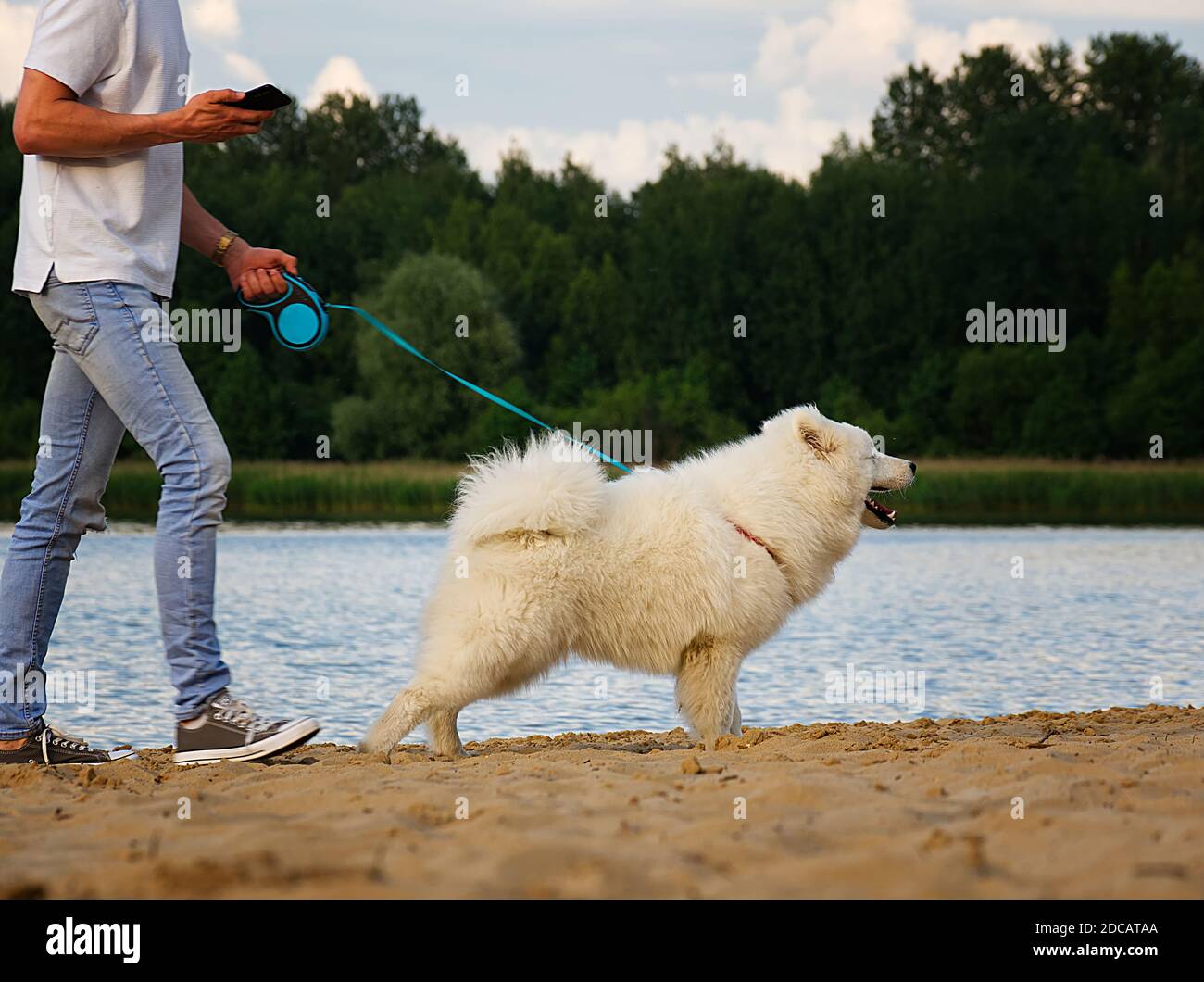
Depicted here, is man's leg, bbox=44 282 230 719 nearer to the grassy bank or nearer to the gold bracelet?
the gold bracelet

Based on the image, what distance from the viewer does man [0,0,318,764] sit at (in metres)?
3.88

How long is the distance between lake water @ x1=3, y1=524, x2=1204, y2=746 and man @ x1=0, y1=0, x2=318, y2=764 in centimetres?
208

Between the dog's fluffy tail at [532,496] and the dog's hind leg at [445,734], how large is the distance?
69 cm

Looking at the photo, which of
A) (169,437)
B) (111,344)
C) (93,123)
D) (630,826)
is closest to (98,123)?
(93,123)

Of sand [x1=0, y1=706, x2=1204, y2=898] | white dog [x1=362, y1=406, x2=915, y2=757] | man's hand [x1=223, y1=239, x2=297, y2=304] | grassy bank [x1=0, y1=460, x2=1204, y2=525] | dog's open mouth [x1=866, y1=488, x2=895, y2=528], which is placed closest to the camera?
sand [x1=0, y1=706, x2=1204, y2=898]

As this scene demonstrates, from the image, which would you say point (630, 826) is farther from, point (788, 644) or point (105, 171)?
point (788, 644)

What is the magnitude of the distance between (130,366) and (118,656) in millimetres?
5495

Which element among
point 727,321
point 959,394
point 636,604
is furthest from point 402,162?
point 636,604

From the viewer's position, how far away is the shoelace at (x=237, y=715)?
415 centimetres

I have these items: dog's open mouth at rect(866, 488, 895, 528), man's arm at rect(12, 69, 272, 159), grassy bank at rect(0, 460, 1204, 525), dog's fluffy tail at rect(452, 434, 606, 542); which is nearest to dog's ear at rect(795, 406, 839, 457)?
dog's open mouth at rect(866, 488, 895, 528)

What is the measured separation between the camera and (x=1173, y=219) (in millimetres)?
43344

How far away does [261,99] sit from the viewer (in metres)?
4.01

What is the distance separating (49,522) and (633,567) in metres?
2.11

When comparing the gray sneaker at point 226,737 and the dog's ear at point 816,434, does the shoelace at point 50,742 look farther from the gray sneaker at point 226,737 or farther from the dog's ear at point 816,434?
the dog's ear at point 816,434
